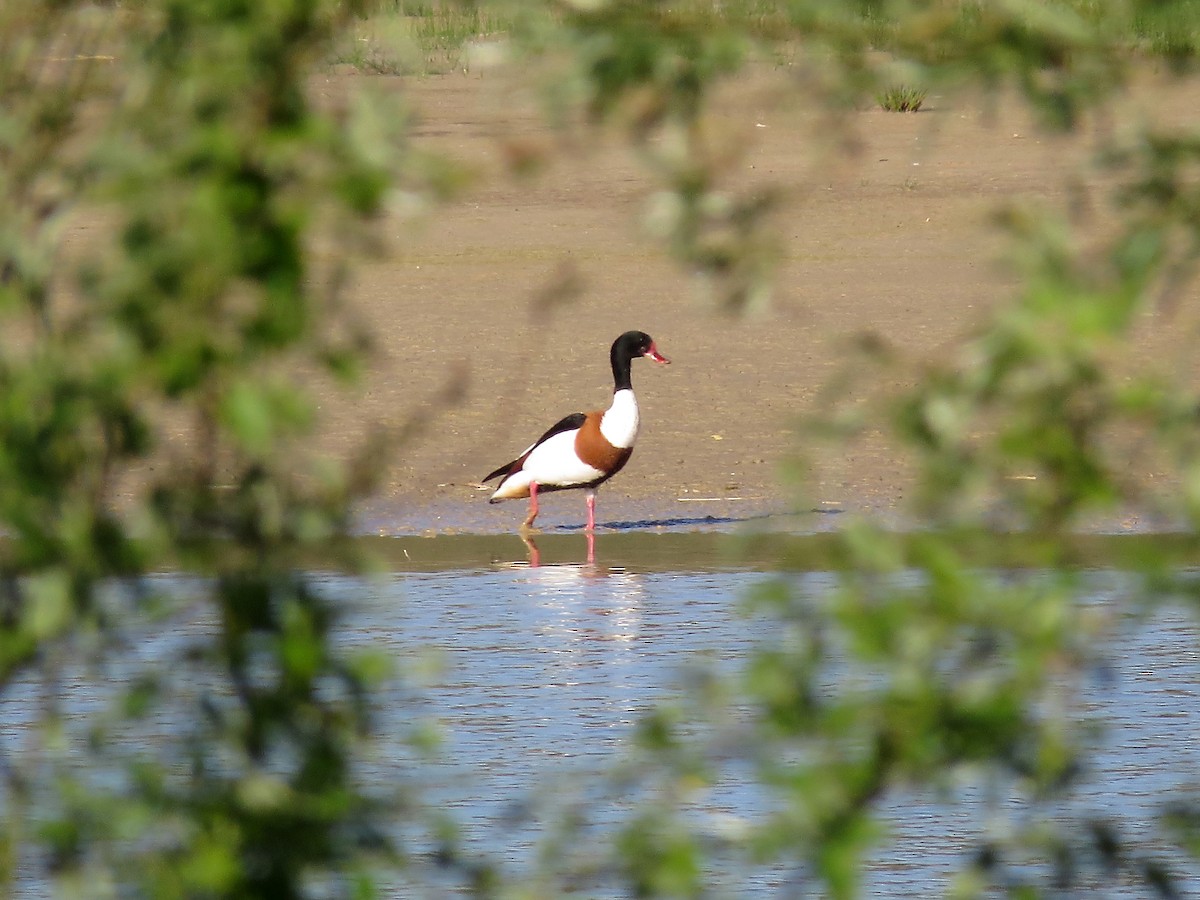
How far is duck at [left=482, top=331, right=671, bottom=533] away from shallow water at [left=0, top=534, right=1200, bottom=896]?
1.04 feet

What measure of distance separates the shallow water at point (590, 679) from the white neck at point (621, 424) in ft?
1.86

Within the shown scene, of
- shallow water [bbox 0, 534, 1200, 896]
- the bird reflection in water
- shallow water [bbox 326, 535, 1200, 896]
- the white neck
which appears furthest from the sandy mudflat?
shallow water [bbox 326, 535, 1200, 896]

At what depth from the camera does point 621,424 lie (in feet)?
37.6

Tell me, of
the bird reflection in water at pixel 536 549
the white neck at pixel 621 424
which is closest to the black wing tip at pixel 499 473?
the bird reflection in water at pixel 536 549

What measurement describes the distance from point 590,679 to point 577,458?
3317 millimetres

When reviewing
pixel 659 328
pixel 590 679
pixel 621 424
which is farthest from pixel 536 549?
pixel 659 328

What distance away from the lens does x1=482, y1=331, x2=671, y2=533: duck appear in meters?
11.2

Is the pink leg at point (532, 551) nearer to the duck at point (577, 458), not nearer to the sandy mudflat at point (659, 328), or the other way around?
the duck at point (577, 458)

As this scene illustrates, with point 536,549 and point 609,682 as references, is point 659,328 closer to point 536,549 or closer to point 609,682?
point 536,549

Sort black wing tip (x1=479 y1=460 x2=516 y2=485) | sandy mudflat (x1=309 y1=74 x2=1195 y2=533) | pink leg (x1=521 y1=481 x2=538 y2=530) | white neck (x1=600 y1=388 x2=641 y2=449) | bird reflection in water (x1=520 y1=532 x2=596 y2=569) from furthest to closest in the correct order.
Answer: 1. sandy mudflat (x1=309 y1=74 x2=1195 y2=533)
2. pink leg (x1=521 y1=481 x2=538 y2=530)
3. white neck (x1=600 y1=388 x2=641 y2=449)
4. black wing tip (x1=479 y1=460 x2=516 y2=485)
5. bird reflection in water (x1=520 y1=532 x2=596 y2=569)

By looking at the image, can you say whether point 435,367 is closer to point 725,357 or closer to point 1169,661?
point 725,357

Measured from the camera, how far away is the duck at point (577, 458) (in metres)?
11.2

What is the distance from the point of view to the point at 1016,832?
1648 millimetres

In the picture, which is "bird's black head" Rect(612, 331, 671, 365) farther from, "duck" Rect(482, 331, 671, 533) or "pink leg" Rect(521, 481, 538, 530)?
"pink leg" Rect(521, 481, 538, 530)
